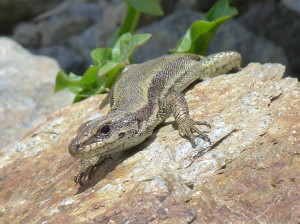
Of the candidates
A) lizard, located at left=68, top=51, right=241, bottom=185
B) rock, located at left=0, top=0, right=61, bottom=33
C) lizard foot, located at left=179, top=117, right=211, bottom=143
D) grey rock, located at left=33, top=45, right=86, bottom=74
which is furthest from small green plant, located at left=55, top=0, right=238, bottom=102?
rock, located at left=0, top=0, right=61, bottom=33

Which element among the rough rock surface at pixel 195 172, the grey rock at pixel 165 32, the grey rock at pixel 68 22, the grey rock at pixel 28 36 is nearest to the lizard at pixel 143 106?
the rough rock surface at pixel 195 172

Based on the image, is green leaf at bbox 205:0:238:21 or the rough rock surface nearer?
the rough rock surface

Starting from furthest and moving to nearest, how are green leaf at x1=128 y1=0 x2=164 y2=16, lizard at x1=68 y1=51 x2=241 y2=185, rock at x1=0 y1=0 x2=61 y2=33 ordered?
rock at x1=0 y1=0 x2=61 y2=33 → green leaf at x1=128 y1=0 x2=164 y2=16 → lizard at x1=68 y1=51 x2=241 y2=185

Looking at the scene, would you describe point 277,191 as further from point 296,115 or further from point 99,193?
point 99,193

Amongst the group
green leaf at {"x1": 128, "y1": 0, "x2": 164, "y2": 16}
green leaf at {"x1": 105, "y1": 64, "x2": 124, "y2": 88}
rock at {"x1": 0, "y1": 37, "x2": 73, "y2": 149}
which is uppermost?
green leaf at {"x1": 128, "y1": 0, "x2": 164, "y2": 16}

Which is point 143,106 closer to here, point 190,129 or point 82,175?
point 190,129

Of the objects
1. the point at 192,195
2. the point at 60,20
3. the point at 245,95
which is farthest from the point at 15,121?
the point at 192,195

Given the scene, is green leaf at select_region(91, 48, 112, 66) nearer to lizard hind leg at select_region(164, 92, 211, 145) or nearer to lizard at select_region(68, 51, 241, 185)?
lizard at select_region(68, 51, 241, 185)

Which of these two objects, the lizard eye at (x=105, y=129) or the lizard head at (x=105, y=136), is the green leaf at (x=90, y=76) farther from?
the lizard eye at (x=105, y=129)
